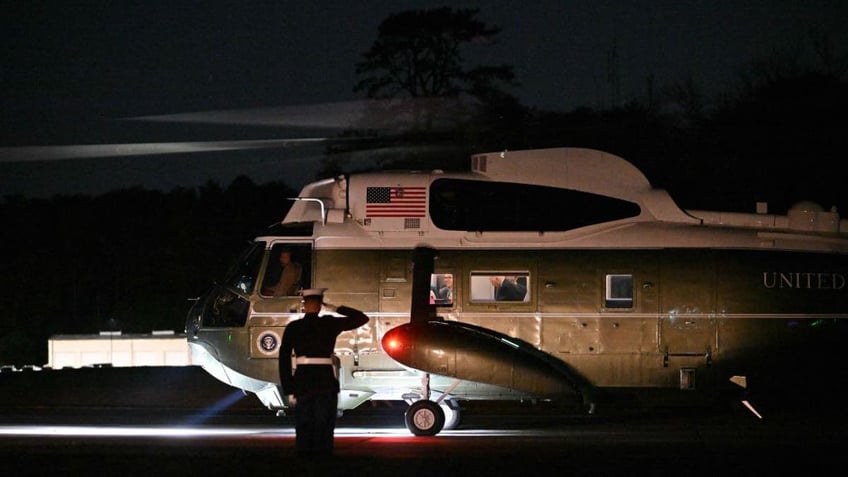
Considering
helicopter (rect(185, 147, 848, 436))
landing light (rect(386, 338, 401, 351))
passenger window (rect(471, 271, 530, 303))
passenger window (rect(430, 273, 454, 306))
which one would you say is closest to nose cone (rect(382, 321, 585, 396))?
landing light (rect(386, 338, 401, 351))

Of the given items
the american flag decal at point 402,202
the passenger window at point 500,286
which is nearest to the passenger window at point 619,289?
→ the passenger window at point 500,286

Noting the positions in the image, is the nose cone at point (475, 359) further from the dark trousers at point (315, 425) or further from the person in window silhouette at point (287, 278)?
the dark trousers at point (315, 425)

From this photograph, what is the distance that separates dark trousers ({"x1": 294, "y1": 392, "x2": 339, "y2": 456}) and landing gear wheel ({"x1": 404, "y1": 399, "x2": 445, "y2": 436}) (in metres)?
3.53

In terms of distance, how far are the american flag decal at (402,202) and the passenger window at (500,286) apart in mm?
1210

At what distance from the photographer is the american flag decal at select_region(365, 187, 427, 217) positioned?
1720cm

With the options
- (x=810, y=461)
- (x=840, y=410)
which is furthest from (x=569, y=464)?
(x=840, y=410)

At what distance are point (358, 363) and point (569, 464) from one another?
574cm

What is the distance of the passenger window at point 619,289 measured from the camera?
1702cm

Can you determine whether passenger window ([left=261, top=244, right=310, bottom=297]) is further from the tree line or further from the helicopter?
the tree line

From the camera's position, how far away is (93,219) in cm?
6225

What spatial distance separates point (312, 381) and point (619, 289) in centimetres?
601

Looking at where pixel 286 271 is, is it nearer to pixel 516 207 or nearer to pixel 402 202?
pixel 402 202

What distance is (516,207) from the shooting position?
1748cm

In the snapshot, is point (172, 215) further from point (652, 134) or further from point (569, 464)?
point (569, 464)
